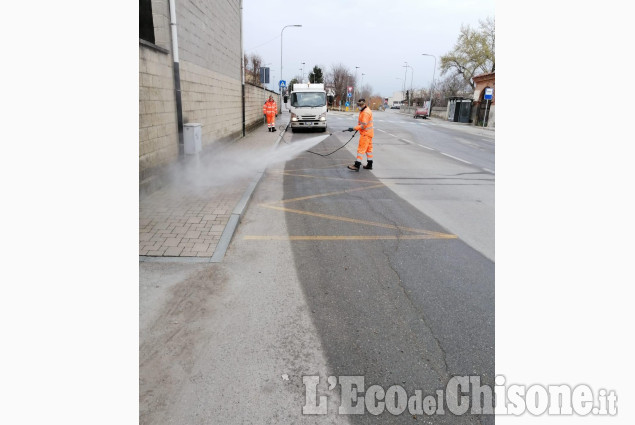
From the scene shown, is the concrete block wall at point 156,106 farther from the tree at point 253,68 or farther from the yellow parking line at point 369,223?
the tree at point 253,68

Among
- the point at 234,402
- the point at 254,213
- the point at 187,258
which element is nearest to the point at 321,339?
the point at 234,402

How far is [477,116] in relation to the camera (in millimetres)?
42625

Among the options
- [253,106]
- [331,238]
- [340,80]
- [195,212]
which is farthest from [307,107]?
[340,80]

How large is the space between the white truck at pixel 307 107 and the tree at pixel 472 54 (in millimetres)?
44870

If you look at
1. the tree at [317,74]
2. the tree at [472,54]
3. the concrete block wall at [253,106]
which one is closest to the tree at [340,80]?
the tree at [317,74]

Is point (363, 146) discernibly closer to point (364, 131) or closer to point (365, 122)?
point (364, 131)

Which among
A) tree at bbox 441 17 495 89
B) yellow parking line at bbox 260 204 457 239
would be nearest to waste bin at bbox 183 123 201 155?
yellow parking line at bbox 260 204 457 239

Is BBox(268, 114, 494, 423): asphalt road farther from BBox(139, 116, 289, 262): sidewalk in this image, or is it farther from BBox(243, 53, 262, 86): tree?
BBox(243, 53, 262, 86): tree

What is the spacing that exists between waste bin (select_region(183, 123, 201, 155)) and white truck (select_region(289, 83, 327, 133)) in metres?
13.0

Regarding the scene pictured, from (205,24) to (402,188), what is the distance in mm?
7644

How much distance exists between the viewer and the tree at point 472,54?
58719 mm

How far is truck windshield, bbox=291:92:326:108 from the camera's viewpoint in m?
21.8

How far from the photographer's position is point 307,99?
21859 millimetres

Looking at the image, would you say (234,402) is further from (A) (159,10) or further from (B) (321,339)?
(A) (159,10)
